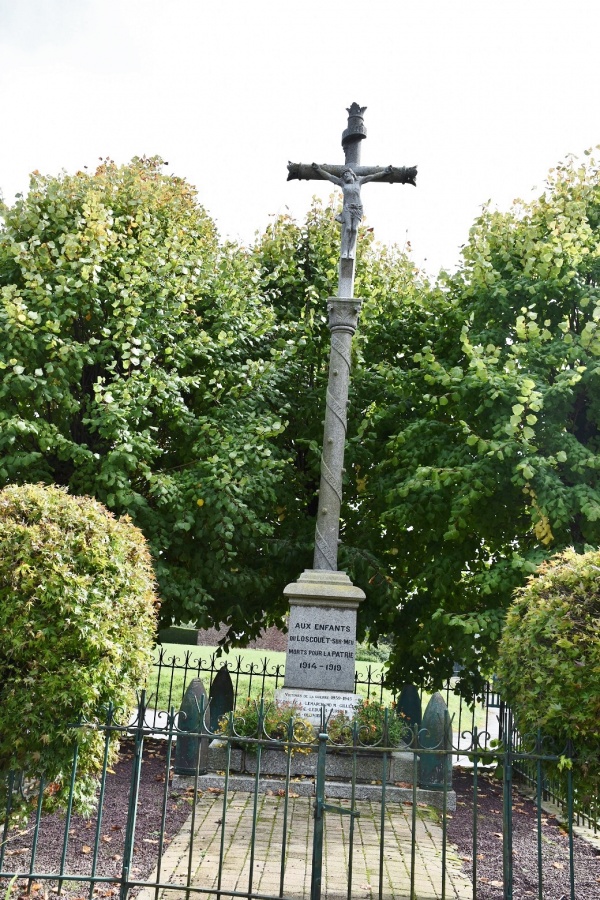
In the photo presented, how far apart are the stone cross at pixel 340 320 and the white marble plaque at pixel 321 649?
663 mm

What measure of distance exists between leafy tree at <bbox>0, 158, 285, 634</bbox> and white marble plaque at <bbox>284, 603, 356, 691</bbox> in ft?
5.96

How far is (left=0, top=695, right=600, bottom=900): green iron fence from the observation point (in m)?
5.00

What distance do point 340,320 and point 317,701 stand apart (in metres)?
4.82

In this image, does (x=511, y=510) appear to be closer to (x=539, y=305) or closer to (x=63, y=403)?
(x=539, y=305)

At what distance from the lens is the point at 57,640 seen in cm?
532

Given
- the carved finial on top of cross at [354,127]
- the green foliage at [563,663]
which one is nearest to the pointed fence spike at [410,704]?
the green foliage at [563,663]

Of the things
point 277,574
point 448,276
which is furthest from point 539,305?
point 277,574

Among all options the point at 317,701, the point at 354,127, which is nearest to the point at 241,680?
the point at 317,701

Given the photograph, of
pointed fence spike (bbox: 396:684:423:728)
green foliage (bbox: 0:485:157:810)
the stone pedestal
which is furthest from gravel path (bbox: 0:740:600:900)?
the stone pedestal

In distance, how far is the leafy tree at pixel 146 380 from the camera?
34.2 ft

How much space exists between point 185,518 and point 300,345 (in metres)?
3.64

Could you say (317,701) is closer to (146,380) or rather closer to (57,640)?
(57,640)

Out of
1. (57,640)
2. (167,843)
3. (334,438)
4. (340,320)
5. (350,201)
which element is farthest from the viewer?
(350,201)

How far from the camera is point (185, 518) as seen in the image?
10805 mm
